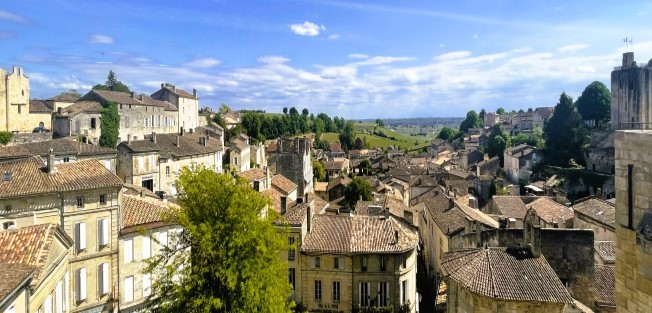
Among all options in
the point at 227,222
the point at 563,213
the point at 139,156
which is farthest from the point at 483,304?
the point at 139,156

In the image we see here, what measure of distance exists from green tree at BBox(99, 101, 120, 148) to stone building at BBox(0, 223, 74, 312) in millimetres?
43048

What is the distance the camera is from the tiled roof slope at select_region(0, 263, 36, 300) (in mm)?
11508

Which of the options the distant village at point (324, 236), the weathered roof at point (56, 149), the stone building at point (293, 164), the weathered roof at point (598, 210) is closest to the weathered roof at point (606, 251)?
the distant village at point (324, 236)

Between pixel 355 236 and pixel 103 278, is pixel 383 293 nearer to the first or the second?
pixel 355 236

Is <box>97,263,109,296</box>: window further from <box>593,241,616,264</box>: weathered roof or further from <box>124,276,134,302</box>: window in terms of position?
<box>593,241,616,264</box>: weathered roof

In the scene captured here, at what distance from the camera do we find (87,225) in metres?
25.6

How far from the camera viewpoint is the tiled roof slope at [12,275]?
11.5 metres

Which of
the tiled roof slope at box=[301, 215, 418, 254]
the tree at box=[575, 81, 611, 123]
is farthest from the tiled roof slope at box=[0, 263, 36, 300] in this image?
the tree at box=[575, 81, 611, 123]

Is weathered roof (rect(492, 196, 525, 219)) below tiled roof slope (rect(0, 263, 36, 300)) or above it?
below

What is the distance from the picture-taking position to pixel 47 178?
81.5 ft

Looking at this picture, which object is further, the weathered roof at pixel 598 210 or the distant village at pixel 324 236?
the weathered roof at pixel 598 210

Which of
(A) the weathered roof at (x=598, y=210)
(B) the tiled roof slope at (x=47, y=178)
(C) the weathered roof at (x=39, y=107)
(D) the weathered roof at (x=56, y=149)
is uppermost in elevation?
(C) the weathered roof at (x=39, y=107)

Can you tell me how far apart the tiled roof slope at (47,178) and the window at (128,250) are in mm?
3479

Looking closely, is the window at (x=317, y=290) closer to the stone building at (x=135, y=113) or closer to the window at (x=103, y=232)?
the window at (x=103, y=232)
